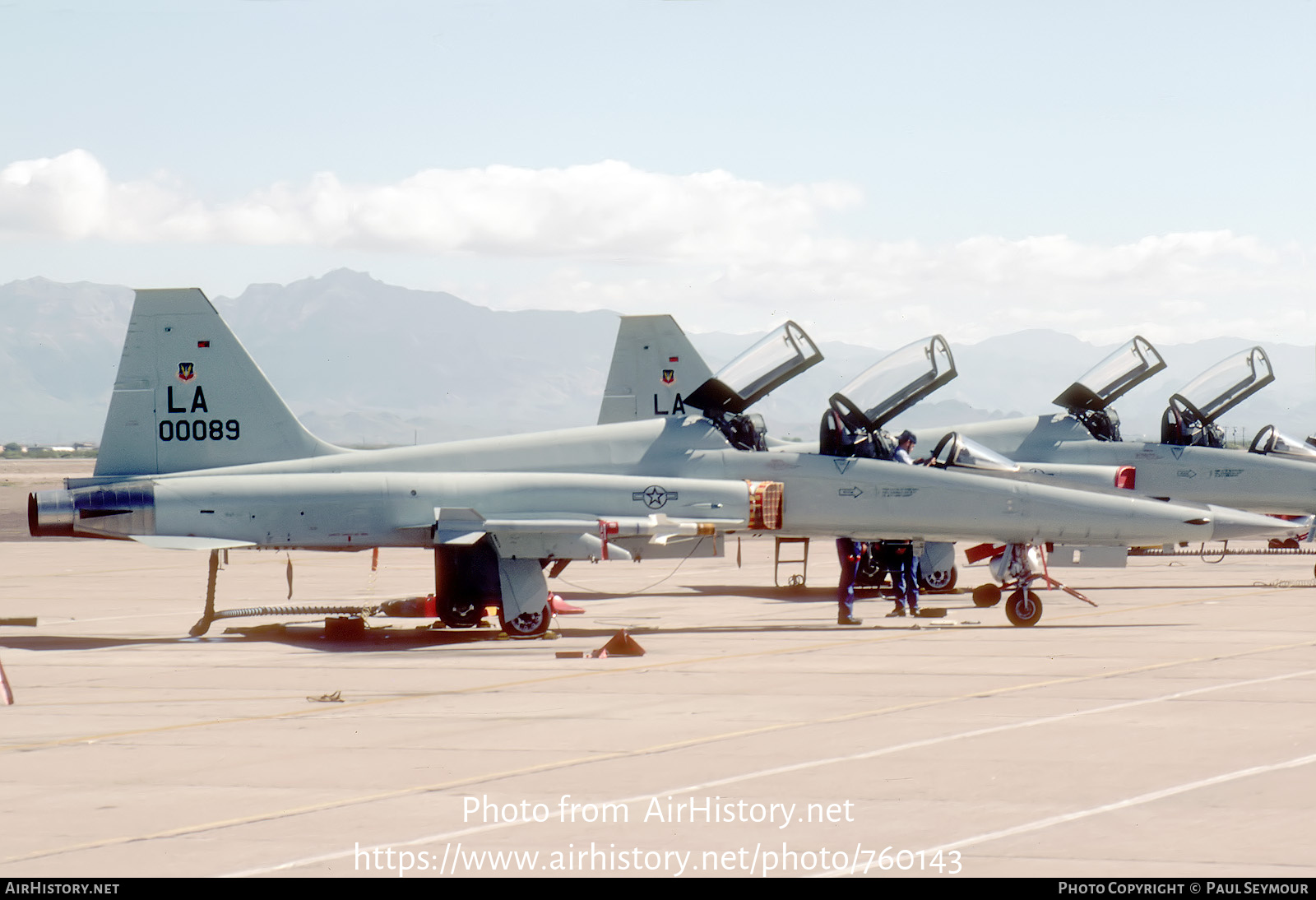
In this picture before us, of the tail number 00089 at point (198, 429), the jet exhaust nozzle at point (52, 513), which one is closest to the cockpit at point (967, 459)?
the tail number 00089 at point (198, 429)

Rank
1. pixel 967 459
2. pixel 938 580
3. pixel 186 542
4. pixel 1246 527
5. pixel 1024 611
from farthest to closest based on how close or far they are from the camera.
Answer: pixel 938 580, pixel 1246 527, pixel 967 459, pixel 1024 611, pixel 186 542

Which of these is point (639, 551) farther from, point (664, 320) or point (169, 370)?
point (664, 320)

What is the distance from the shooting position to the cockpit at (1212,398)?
2652 centimetres

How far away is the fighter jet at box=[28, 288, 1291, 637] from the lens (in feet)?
55.2

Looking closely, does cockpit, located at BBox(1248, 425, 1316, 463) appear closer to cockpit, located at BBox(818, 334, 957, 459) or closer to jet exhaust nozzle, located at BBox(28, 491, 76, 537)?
cockpit, located at BBox(818, 334, 957, 459)

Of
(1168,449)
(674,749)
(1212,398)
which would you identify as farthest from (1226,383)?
(674,749)

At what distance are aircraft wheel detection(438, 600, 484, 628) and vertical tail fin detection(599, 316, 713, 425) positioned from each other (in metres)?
11.5

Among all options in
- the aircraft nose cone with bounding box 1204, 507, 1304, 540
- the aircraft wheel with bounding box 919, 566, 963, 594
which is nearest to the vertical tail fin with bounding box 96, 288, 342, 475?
the aircraft wheel with bounding box 919, 566, 963, 594

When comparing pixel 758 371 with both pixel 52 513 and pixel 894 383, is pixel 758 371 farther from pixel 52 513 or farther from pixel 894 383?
pixel 52 513

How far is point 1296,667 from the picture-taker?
1288 centimetres

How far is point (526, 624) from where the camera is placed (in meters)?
17.1

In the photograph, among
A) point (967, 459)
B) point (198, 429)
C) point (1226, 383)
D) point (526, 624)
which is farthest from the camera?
point (1226, 383)

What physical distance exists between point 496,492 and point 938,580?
30.7ft

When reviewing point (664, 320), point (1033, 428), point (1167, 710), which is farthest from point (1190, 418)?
point (1167, 710)
